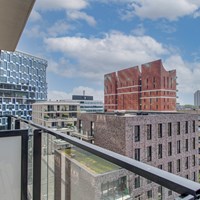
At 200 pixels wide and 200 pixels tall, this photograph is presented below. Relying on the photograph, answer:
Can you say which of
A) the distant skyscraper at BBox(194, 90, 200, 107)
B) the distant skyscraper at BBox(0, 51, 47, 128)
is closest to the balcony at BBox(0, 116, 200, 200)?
the distant skyscraper at BBox(0, 51, 47, 128)

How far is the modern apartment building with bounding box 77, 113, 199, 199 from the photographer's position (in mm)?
10805

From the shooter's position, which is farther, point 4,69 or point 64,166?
point 4,69

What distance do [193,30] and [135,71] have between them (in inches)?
398

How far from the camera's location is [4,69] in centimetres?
1759

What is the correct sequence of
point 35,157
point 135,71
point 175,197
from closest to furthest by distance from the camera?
1. point 175,197
2. point 35,157
3. point 135,71

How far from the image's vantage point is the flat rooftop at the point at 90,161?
2.34 feet

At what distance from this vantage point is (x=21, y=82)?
66.1 ft

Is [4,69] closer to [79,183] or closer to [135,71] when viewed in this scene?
[135,71]

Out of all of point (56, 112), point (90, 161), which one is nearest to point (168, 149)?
point (56, 112)

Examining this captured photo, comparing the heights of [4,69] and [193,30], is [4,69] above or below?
below

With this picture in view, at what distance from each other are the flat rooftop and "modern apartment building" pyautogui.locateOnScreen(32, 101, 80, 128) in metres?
18.0

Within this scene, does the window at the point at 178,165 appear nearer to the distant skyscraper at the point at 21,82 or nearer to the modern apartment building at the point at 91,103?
the distant skyscraper at the point at 21,82

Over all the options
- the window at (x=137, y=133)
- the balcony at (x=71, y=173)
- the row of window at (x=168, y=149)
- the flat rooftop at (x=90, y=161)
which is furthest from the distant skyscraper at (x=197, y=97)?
A: the flat rooftop at (x=90, y=161)

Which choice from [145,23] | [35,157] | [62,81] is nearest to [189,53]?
[145,23]
